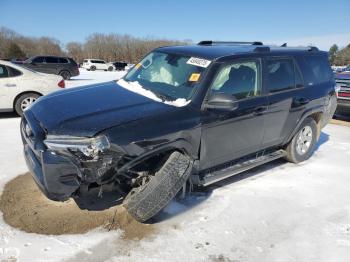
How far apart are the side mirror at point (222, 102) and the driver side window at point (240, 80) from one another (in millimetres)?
203

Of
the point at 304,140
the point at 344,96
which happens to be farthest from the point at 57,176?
the point at 344,96

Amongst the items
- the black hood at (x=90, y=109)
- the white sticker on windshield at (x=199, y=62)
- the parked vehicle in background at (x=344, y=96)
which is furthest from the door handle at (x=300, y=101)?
the parked vehicle in background at (x=344, y=96)

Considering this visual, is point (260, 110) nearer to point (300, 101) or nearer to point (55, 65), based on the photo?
point (300, 101)

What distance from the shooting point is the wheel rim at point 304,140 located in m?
5.76

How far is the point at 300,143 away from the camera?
5828mm

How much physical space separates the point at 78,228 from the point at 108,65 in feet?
152

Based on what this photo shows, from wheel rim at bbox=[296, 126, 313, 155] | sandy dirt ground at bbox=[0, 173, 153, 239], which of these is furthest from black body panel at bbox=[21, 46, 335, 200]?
sandy dirt ground at bbox=[0, 173, 153, 239]

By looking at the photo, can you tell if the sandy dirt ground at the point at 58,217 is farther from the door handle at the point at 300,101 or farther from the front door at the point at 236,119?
the door handle at the point at 300,101

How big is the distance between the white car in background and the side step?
5.96m

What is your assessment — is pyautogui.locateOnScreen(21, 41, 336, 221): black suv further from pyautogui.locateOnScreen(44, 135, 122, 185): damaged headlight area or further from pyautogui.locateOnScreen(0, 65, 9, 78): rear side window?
pyautogui.locateOnScreen(0, 65, 9, 78): rear side window

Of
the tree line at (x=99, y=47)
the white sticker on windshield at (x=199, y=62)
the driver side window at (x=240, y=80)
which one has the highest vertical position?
the white sticker on windshield at (x=199, y=62)

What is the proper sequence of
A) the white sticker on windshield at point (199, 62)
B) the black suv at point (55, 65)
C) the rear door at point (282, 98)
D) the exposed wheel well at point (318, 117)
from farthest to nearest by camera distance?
the black suv at point (55, 65)
the exposed wheel well at point (318, 117)
the rear door at point (282, 98)
the white sticker on windshield at point (199, 62)

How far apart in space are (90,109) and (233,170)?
2.00 metres

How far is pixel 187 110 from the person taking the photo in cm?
383
